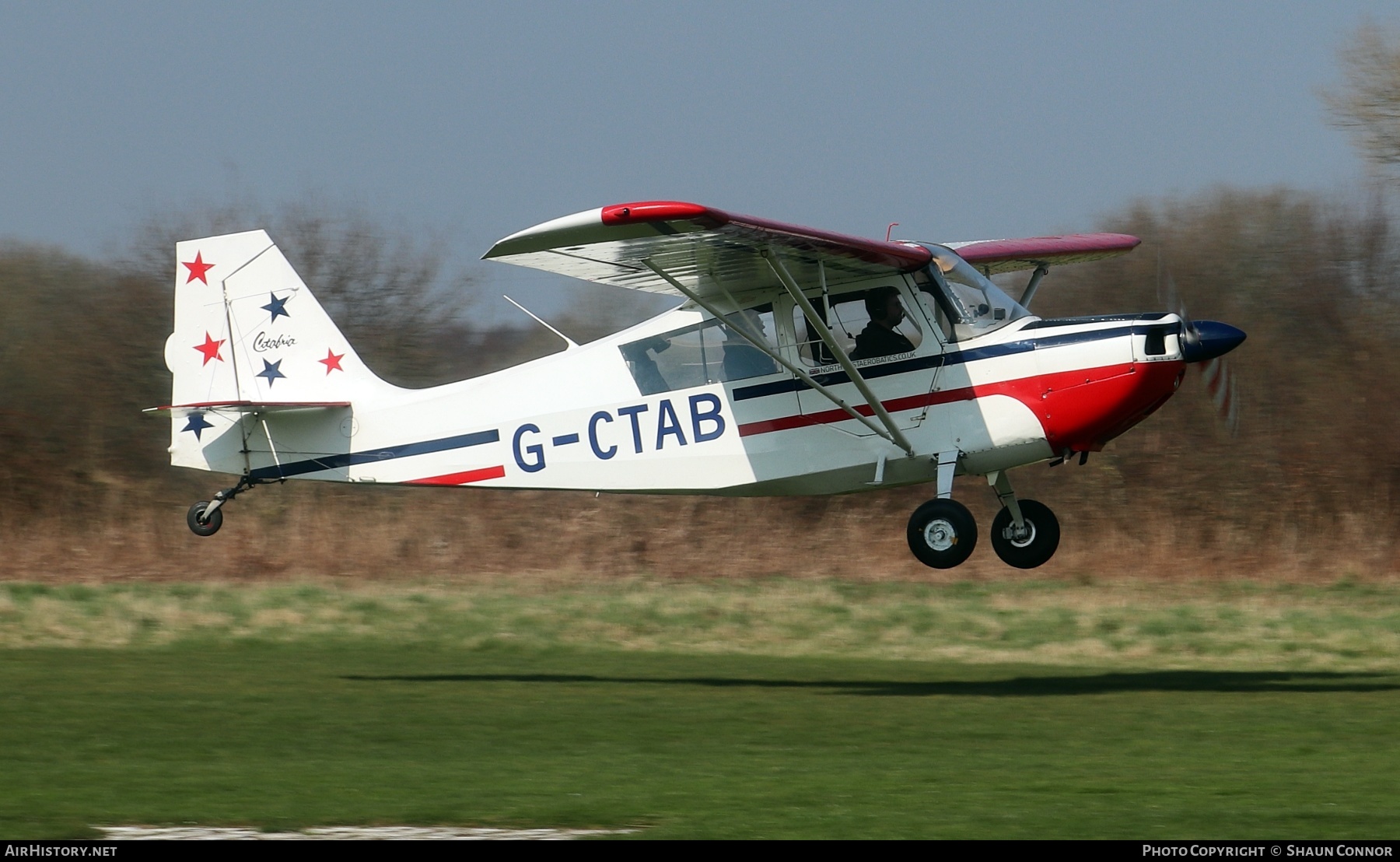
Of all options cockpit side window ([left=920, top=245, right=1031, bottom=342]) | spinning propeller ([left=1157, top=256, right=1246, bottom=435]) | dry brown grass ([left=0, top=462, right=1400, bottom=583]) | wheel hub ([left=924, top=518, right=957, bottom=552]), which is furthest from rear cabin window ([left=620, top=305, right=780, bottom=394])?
dry brown grass ([left=0, top=462, right=1400, bottom=583])

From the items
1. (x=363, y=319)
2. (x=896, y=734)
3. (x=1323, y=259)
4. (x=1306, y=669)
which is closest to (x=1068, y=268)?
(x=1323, y=259)

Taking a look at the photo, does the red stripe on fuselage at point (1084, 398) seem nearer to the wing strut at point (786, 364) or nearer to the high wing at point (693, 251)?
the wing strut at point (786, 364)

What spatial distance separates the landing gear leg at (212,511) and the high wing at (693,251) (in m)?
3.89

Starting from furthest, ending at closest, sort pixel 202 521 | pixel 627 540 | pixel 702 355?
1. pixel 627 540
2. pixel 202 521
3. pixel 702 355

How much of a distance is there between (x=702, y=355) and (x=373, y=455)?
10.7ft

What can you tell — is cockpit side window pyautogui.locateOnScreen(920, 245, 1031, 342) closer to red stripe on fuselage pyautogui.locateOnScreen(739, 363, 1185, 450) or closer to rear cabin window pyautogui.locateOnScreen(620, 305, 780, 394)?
red stripe on fuselage pyautogui.locateOnScreen(739, 363, 1185, 450)

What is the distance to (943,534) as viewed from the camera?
12.3 m

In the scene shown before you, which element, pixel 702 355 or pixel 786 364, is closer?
pixel 786 364

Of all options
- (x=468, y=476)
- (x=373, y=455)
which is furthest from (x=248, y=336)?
(x=468, y=476)

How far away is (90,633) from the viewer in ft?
60.8

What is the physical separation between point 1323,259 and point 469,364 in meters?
15.5

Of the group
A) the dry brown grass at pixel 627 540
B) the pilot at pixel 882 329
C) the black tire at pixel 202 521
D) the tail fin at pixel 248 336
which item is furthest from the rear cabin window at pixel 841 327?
the dry brown grass at pixel 627 540

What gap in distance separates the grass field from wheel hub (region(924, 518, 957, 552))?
55.7 inches

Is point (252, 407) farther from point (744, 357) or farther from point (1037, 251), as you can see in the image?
point (1037, 251)
